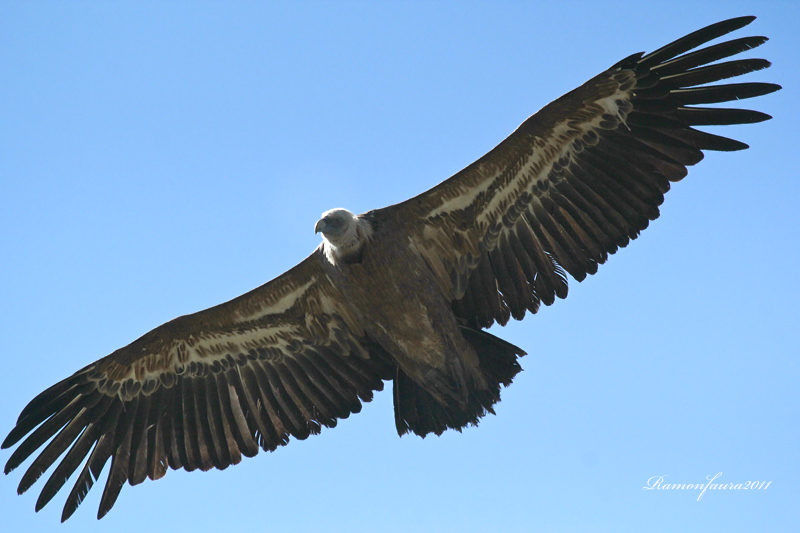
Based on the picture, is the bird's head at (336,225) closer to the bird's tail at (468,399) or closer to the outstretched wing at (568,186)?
the outstretched wing at (568,186)

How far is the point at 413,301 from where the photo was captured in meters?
8.26

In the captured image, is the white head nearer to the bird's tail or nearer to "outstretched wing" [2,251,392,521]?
"outstretched wing" [2,251,392,521]

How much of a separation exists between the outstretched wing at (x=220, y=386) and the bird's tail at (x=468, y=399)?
1.69 feet

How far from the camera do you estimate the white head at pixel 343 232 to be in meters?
8.00

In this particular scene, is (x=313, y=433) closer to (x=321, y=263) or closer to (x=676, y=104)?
(x=321, y=263)

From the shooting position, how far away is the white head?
8.00 m

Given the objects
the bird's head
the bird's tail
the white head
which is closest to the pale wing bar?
the bird's tail

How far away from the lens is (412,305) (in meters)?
8.26

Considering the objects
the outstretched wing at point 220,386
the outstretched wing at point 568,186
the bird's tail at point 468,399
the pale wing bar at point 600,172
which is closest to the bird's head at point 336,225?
the outstretched wing at point 568,186

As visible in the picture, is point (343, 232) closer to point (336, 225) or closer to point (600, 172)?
point (336, 225)

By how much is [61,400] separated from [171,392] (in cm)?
110

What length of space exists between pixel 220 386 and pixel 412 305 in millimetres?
2398

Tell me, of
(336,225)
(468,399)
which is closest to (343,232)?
(336,225)

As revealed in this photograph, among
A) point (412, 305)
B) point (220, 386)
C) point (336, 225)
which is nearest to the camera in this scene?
point (336, 225)
